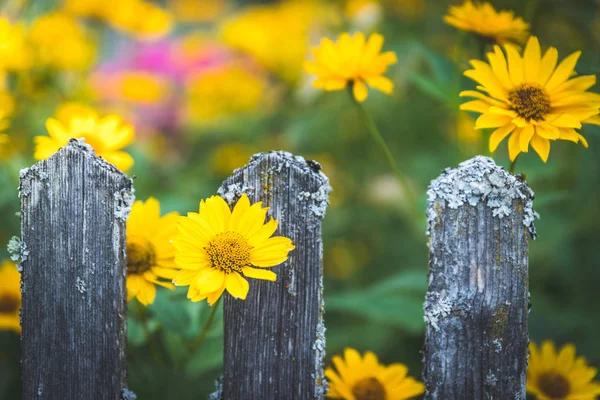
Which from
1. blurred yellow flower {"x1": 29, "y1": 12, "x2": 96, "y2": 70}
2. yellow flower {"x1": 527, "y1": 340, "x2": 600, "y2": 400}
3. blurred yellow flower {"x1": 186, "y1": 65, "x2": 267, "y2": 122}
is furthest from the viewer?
blurred yellow flower {"x1": 186, "y1": 65, "x2": 267, "y2": 122}

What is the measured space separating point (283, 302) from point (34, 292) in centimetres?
45

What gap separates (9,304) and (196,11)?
4664 mm

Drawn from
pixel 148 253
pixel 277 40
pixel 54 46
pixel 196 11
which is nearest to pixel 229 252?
pixel 148 253

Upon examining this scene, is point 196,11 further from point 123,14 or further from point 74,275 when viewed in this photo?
point 74,275

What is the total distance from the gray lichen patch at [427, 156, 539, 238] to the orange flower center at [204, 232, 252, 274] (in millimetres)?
316

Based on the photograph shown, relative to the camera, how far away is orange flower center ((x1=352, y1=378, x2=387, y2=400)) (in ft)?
3.30

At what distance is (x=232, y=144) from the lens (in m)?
3.00

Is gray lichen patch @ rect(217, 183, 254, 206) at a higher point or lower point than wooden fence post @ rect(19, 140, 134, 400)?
higher

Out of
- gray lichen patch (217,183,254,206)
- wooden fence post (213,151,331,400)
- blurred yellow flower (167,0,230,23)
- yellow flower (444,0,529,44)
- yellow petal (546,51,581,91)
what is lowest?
wooden fence post (213,151,331,400)

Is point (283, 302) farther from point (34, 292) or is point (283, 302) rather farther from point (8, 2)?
point (8, 2)

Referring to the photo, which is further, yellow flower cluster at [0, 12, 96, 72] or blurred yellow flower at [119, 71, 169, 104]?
blurred yellow flower at [119, 71, 169, 104]

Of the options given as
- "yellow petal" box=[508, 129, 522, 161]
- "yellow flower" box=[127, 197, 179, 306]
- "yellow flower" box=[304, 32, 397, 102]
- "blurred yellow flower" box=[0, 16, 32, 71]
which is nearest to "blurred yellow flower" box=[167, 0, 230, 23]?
"blurred yellow flower" box=[0, 16, 32, 71]

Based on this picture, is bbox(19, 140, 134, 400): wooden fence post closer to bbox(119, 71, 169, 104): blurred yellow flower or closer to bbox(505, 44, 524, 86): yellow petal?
bbox(505, 44, 524, 86): yellow petal

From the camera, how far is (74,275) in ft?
3.19
